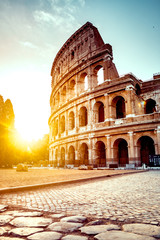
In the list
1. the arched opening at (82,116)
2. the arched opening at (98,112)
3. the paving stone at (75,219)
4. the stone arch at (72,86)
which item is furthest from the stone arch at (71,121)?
the paving stone at (75,219)

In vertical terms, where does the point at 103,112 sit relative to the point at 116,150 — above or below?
above

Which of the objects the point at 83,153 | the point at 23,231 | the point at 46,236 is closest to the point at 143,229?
the point at 46,236

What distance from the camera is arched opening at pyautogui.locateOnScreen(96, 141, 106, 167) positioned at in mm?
21031

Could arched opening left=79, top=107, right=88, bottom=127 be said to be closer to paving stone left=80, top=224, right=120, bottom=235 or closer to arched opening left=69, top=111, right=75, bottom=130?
arched opening left=69, top=111, right=75, bottom=130

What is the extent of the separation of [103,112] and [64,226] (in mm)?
22440

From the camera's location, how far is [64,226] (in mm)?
2055

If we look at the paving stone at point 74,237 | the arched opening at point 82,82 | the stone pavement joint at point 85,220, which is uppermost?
the arched opening at point 82,82

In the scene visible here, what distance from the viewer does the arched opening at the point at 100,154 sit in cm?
2103

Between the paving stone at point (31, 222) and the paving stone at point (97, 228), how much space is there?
1.63 feet

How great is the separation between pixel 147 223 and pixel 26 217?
1.53 metres

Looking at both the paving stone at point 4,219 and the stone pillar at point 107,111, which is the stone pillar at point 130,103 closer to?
the stone pillar at point 107,111

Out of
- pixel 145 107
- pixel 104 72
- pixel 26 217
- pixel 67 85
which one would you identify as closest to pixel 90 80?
pixel 104 72

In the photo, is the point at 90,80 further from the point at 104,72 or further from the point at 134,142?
the point at 134,142

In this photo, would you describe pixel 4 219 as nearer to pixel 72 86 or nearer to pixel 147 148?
pixel 147 148
